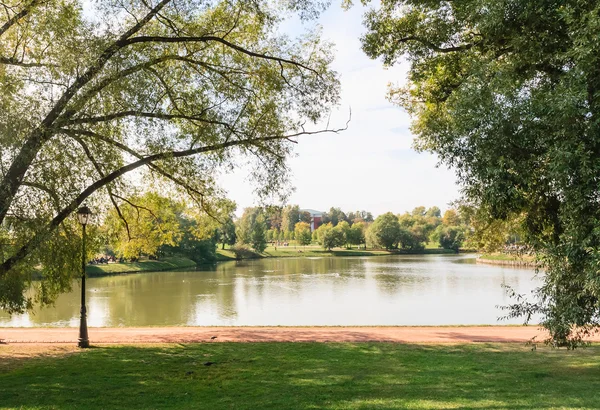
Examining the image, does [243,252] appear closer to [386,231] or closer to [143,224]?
[386,231]

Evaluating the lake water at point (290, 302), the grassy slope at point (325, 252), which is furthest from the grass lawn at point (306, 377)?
the grassy slope at point (325, 252)

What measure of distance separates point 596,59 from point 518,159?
1585mm

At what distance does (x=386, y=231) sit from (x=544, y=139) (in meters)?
83.0

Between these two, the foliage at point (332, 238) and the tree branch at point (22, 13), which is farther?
the foliage at point (332, 238)

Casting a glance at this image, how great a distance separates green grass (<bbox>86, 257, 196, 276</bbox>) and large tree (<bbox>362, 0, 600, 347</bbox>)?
43.5 m

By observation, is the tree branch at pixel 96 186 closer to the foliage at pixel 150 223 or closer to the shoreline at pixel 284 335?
the foliage at pixel 150 223

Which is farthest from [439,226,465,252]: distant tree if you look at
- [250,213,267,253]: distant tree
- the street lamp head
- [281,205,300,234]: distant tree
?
the street lamp head

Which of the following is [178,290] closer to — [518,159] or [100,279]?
[100,279]

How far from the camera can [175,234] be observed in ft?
49.4

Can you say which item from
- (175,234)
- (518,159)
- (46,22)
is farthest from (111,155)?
(518,159)

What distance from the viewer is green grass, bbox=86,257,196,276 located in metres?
45.6

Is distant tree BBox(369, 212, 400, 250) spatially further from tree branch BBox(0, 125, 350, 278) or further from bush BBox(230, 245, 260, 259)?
tree branch BBox(0, 125, 350, 278)

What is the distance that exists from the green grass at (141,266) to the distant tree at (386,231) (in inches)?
1610

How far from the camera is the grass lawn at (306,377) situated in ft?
21.1
